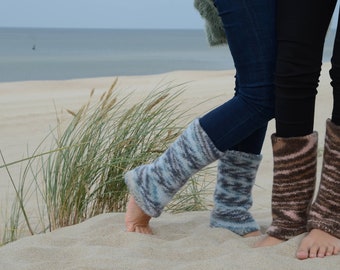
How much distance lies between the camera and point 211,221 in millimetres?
2701

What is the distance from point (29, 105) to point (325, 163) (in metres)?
9.23

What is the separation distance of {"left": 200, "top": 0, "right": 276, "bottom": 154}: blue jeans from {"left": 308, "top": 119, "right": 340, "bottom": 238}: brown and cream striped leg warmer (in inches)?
8.1

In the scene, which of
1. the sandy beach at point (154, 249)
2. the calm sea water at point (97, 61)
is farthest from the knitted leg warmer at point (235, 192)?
the calm sea water at point (97, 61)

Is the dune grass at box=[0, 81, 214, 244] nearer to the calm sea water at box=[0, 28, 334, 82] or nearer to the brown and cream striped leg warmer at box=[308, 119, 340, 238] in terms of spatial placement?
the calm sea water at box=[0, 28, 334, 82]

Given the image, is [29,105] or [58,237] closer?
[58,237]

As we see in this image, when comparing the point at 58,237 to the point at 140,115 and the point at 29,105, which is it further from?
the point at 29,105

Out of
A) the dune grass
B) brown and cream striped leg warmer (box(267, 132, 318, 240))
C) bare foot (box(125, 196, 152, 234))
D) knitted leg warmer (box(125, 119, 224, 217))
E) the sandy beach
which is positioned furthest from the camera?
the dune grass

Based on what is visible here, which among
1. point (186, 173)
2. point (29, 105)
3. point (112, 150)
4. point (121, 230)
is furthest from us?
point (29, 105)

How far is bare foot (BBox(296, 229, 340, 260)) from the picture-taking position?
215cm

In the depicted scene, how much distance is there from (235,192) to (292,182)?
40 centimetres

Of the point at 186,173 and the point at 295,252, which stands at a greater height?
the point at 186,173

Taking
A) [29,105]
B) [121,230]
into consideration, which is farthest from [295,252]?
[29,105]

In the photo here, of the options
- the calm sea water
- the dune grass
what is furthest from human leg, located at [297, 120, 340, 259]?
the dune grass

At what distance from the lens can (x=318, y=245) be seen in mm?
2184
